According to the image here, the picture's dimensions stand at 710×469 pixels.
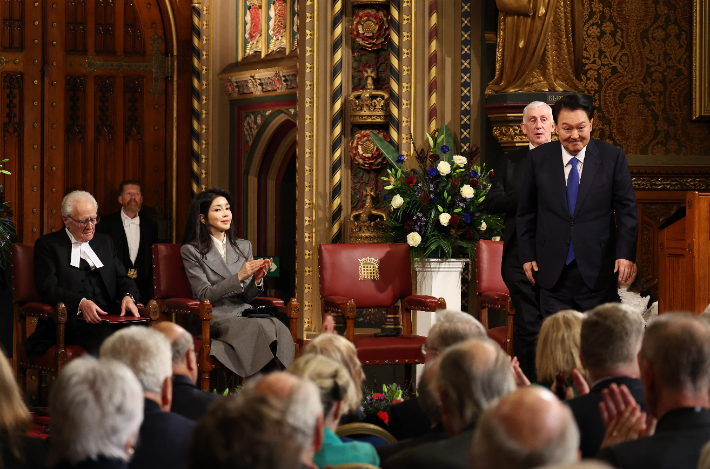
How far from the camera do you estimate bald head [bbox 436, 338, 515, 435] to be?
1.98 metres

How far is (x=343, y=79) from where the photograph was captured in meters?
6.78

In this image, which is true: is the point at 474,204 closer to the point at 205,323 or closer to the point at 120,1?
the point at 205,323

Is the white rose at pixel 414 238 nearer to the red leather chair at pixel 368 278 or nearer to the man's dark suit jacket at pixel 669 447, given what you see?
the red leather chair at pixel 368 278

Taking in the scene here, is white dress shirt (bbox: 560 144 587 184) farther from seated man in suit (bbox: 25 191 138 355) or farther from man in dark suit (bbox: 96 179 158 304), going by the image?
man in dark suit (bbox: 96 179 158 304)

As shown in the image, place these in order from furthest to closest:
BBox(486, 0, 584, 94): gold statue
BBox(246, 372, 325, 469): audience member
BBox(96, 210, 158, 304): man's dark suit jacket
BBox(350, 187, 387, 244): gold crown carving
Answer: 1. BBox(96, 210, 158, 304): man's dark suit jacket
2. BBox(350, 187, 387, 244): gold crown carving
3. BBox(486, 0, 584, 94): gold statue
4. BBox(246, 372, 325, 469): audience member

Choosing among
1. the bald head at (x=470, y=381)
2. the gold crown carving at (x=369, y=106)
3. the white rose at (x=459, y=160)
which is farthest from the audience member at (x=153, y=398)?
the gold crown carving at (x=369, y=106)

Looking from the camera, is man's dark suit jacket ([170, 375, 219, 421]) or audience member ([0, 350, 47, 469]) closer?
audience member ([0, 350, 47, 469])

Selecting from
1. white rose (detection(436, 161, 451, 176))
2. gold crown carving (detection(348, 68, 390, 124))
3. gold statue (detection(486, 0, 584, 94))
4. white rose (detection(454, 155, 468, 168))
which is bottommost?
white rose (detection(436, 161, 451, 176))

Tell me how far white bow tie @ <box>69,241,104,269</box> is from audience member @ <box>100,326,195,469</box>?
109 inches

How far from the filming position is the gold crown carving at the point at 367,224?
659 centimetres

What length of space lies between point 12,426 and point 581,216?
A: 270cm

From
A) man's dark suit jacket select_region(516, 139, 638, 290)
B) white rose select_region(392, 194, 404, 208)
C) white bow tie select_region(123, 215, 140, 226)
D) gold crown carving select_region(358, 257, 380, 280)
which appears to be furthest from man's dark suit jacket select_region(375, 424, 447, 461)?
white bow tie select_region(123, 215, 140, 226)

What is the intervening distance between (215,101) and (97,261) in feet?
10.9

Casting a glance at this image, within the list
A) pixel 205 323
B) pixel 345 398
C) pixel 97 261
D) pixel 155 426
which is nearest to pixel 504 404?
pixel 345 398
